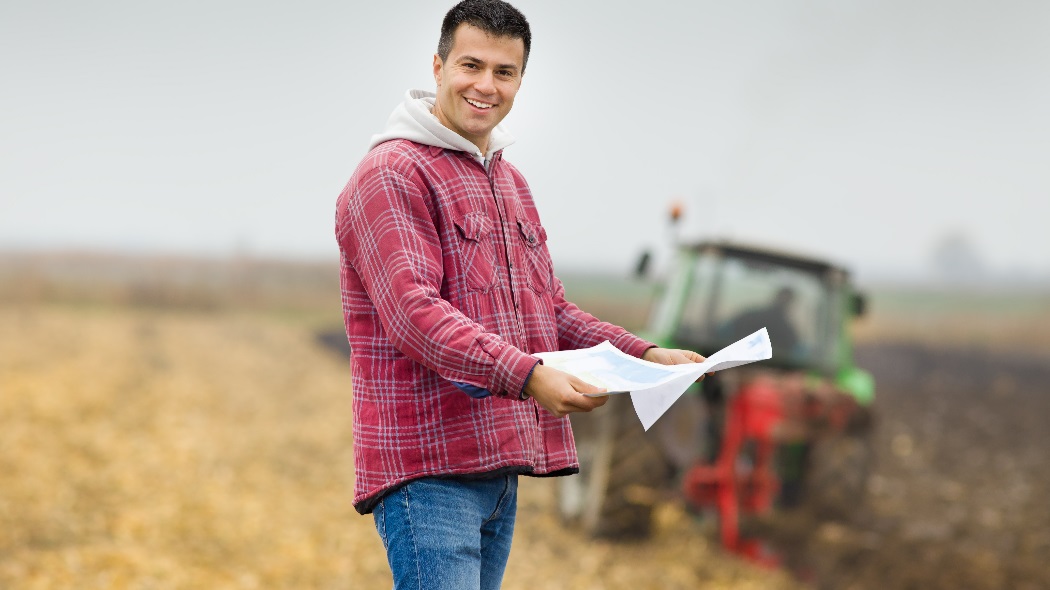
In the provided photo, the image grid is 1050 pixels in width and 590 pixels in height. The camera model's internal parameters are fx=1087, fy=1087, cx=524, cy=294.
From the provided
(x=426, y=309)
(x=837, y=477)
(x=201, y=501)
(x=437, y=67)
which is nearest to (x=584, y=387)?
(x=426, y=309)

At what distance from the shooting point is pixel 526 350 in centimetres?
190

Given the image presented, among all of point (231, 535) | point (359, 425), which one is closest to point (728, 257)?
point (231, 535)

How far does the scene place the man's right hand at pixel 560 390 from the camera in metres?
1.60

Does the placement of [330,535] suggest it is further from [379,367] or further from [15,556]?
[379,367]

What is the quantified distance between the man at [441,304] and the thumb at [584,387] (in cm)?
13

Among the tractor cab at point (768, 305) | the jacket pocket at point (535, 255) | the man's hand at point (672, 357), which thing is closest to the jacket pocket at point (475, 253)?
the jacket pocket at point (535, 255)

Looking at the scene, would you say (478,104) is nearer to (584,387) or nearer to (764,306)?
(584,387)

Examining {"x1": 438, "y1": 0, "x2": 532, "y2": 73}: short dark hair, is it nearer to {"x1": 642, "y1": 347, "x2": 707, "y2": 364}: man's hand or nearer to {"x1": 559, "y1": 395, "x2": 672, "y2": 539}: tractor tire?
{"x1": 642, "y1": 347, "x2": 707, "y2": 364}: man's hand

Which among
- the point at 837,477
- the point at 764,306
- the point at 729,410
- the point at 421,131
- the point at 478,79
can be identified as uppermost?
the point at 478,79

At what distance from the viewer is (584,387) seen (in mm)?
1615

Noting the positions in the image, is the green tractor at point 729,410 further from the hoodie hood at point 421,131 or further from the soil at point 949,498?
the hoodie hood at point 421,131

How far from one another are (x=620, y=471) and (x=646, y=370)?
4.21m

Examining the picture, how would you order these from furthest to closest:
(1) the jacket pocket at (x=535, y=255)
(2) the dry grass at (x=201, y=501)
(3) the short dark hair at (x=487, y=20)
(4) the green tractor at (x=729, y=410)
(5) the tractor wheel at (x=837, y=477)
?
(5) the tractor wheel at (x=837, y=477) < (4) the green tractor at (x=729, y=410) < (2) the dry grass at (x=201, y=501) < (1) the jacket pocket at (x=535, y=255) < (3) the short dark hair at (x=487, y=20)

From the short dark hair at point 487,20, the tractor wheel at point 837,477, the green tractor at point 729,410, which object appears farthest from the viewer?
the tractor wheel at point 837,477
